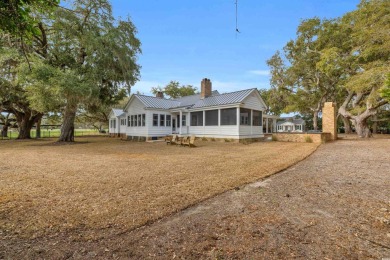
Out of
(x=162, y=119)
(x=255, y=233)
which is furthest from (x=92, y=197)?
(x=162, y=119)

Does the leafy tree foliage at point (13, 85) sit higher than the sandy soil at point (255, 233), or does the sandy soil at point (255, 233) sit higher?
the leafy tree foliage at point (13, 85)

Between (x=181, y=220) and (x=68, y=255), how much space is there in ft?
4.81

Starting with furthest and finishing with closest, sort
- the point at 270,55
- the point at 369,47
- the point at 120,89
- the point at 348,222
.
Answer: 1. the point at 270,55
2. the point at 120,89
3. the point at 369,47
4. the point at 348,222

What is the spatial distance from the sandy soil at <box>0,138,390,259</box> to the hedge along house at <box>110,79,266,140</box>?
12.0 meters

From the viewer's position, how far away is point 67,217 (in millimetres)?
3172

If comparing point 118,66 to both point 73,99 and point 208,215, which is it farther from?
point 208,215

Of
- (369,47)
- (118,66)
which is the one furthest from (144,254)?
(369,47)

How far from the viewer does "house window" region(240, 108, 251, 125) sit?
53.0ft

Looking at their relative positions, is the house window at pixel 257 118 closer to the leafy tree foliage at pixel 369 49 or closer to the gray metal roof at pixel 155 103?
the leafy tree foliage at pixel 369 49

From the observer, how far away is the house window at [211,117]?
1741 centimetres

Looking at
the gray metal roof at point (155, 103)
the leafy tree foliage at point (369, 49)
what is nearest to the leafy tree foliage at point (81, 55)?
the gray metal roof at point (155, 103)

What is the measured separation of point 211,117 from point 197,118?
168cm

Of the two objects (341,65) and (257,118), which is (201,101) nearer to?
(257,118)

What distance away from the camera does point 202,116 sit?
18406mm
